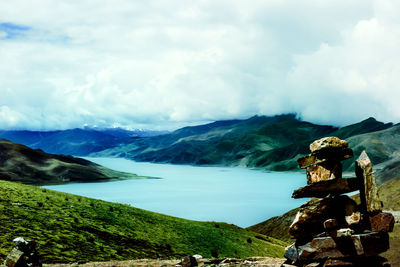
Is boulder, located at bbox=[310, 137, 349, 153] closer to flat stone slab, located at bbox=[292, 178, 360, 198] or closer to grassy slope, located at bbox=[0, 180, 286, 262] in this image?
flat stone slab, located at bbox=[292, 178, 360, 198]

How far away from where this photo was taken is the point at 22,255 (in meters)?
24.1

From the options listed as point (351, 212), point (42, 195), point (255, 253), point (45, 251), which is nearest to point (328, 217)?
point (351, 212)

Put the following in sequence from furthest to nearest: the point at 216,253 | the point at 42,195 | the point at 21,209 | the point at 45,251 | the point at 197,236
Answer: the point at 197,236, the point at 42,195, the point at 216,253, the point at 21,209, the point at 45,251

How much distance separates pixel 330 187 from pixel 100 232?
3335cm

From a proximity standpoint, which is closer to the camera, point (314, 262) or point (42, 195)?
point (314, 262)

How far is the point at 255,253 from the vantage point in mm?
56188

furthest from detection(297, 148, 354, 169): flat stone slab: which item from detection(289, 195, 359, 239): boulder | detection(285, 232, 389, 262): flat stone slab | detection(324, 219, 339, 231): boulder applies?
detection(285, 232, 389, 262): flat stone slab

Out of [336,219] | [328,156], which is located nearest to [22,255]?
[336,219]

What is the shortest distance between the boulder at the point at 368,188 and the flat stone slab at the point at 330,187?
0.58m

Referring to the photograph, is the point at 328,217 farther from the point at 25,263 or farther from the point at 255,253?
the point at 255,253

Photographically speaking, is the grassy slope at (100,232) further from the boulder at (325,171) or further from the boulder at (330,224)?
the boulder at (330,224)

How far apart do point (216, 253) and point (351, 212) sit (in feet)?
98.2

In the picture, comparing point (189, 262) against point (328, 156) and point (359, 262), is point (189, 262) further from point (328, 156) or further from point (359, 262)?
point (328, 156)

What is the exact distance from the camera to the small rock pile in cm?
2383
